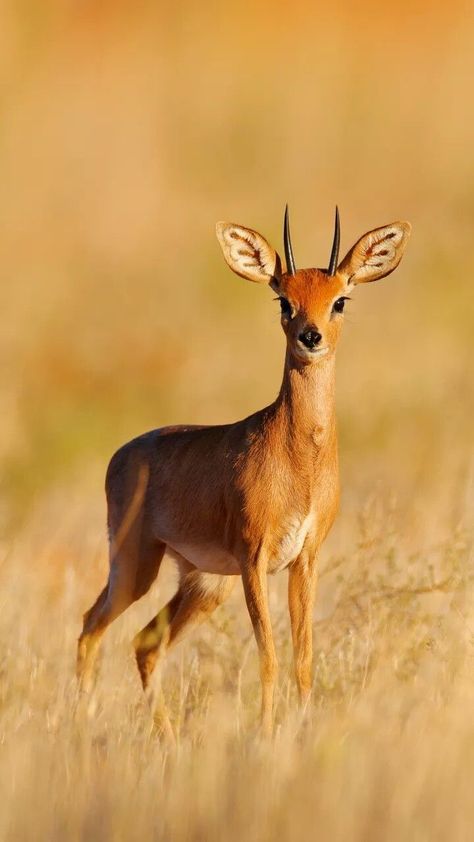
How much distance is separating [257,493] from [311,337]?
0.77 meters

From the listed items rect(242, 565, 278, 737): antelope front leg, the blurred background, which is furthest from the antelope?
the blurred background

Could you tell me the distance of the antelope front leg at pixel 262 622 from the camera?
8320 mm

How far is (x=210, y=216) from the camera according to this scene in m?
24.9

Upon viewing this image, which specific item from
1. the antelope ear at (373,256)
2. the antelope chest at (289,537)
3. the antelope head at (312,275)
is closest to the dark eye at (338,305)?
the antelope head at (312,275)

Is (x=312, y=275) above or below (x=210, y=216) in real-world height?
above

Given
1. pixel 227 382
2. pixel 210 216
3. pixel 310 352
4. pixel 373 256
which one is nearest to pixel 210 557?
pixel 310 352

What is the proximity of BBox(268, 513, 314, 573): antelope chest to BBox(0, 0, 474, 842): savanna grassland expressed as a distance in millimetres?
700

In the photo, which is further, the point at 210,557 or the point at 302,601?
the point at 210,557

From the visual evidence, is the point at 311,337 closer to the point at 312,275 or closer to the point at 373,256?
the point at 312,275

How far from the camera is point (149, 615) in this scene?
10945mm

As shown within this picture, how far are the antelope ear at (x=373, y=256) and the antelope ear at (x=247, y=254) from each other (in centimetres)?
35

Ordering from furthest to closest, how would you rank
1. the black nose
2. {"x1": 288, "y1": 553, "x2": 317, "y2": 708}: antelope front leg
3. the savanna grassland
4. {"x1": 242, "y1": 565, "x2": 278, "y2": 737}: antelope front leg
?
{"x1": 288, "y1": 553, "x2": 317, "y2": 708}: antelope front leg, the black nose, {"x1": 242, "y1": 565, "x2": 278, "y2": 737}: antelope front leg, the savanna grassland

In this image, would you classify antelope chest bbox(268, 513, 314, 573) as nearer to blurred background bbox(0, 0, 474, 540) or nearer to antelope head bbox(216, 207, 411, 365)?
antelope head bbox(216, 207, 411, 365)

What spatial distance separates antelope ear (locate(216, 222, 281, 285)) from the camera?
9.02 metres
